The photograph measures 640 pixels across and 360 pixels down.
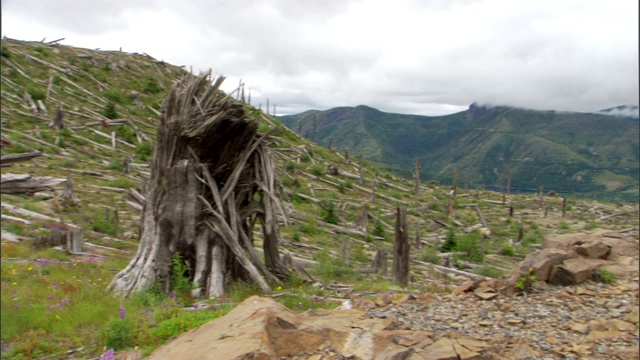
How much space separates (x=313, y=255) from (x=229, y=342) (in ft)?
30.6

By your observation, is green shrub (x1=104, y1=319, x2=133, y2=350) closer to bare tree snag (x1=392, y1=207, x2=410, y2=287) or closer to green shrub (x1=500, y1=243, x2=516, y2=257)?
bare tree snag (x1=392, y1=207, x2=410, y2=287)

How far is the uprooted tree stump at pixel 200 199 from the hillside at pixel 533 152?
82.6m

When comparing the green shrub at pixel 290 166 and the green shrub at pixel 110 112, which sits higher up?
the green shrub at pixel 110 112

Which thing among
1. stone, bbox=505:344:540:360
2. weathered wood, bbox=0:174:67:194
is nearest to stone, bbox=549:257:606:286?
stone, bbox=505:344:540:360

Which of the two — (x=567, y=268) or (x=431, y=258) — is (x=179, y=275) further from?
(x=431, y=258)

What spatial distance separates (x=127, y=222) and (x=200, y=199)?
7.16 m

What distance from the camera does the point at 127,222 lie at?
44.2ft

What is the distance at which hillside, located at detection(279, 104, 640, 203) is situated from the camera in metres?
114

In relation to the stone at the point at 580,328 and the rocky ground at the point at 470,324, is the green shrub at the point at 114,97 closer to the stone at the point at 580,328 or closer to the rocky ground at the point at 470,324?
the rocky ground at the point at 470,324

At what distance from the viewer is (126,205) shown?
15.1 metres

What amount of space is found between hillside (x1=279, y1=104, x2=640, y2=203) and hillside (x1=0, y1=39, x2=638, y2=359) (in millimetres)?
58948

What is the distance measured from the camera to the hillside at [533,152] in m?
114

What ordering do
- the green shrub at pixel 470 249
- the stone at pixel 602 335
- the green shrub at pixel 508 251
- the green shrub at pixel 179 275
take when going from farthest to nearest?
the green shrub at pixel 508 251
the green shrub at pixel 470 249
the green shrub at pixel 179 275
the stone at pixel 602 335

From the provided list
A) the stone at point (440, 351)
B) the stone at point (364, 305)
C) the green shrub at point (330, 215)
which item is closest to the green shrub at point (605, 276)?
the stone at point (364, 305)
